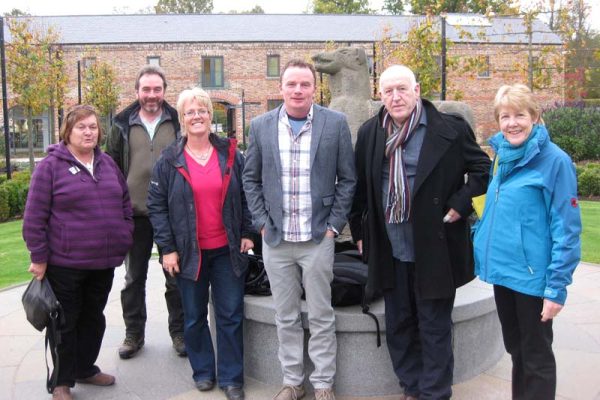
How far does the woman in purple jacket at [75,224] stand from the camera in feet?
11.7

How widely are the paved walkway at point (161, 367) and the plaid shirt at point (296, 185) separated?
1193mm

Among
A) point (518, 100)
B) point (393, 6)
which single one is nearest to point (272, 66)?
point (393, 6)

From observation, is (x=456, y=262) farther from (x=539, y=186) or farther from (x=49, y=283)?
(x=49, y=283)

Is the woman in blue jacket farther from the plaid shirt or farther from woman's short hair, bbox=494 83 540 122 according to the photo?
the plaid shirt

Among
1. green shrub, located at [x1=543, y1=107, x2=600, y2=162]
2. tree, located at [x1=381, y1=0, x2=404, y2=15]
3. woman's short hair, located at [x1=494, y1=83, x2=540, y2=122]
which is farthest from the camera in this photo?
tree, located at [x1=381, y1=0, x2=404, y2=15]

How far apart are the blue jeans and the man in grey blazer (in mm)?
374

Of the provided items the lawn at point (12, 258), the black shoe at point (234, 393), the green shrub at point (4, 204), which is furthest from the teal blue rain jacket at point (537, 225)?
the green shrub at point (4, 204)

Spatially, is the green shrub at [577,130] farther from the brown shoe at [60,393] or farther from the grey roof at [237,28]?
the brown shoe at [60,393]

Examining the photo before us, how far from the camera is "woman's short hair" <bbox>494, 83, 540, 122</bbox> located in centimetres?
289

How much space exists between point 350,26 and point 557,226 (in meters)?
34.2

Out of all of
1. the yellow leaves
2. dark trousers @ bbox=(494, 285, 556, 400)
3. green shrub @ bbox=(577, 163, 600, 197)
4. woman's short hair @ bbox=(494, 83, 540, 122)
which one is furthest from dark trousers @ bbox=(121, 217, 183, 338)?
the yellow leaves

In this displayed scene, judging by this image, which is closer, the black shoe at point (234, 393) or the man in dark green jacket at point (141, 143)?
the black shoe at point (234, 393)

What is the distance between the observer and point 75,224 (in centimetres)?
360

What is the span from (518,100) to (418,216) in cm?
80
